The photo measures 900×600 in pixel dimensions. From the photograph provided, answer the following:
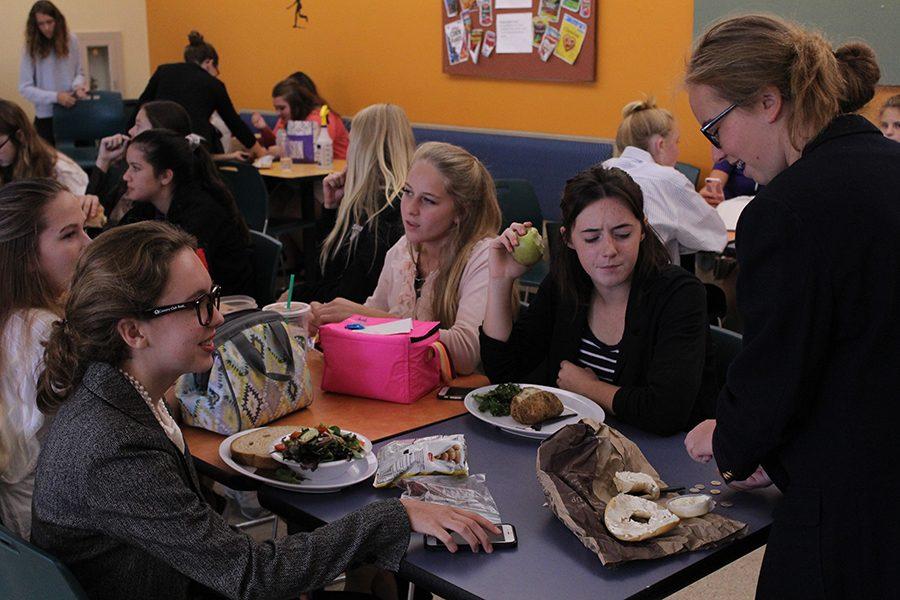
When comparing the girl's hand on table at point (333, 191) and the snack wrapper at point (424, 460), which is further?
the girl's hand on table at point (333, 191)

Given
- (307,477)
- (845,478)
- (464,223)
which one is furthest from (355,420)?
(845,478)

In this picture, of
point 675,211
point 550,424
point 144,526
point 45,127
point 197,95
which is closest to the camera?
point 144,526

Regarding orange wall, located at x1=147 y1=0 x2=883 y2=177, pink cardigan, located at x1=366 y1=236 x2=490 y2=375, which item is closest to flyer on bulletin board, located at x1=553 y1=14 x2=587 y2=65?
orange wall, located at x1=147 y1=0 x2=883 y2=177

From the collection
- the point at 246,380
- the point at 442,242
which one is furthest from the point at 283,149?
the point at 246,380

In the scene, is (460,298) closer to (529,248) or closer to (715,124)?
(529,248)

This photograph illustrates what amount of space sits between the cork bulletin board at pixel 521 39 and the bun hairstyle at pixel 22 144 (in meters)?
3.05

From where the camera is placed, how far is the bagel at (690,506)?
165 centimetres

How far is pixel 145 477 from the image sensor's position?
1488mm

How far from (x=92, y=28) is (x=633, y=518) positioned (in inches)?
332

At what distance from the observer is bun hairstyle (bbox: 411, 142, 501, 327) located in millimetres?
2682

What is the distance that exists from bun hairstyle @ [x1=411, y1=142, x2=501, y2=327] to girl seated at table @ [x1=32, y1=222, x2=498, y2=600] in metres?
1.06

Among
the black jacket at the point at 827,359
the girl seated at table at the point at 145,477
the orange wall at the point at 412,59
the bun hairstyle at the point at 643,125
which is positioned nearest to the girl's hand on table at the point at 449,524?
the girl seated at table at the point at 145,477

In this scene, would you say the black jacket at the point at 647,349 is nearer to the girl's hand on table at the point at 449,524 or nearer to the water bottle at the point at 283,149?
the girl's hand on table at the point at 449,524

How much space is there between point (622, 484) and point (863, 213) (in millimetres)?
619
